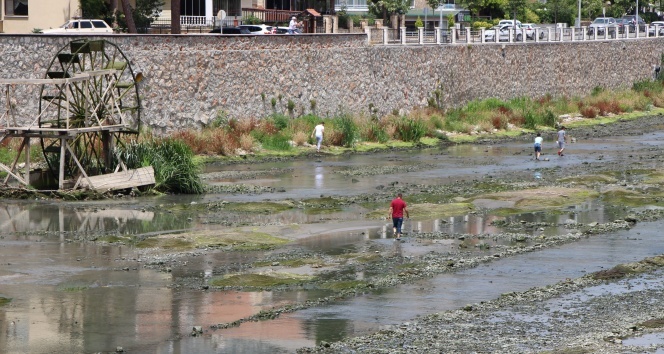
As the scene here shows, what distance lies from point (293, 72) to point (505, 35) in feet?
63.9

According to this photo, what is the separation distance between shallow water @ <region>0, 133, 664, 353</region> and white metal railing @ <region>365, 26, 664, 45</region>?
20.6 m

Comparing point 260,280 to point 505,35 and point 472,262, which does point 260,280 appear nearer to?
point 472,262

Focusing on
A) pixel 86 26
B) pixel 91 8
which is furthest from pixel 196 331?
pixel 91 8

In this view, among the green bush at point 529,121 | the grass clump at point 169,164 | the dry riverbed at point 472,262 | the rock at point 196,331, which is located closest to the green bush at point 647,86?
the green bush at point 529,121

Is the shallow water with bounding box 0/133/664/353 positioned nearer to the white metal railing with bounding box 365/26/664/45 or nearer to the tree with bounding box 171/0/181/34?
the tree with bounding box 171/0/181/34

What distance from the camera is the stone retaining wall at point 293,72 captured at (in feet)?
147

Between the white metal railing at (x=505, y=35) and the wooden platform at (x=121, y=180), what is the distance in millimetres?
21775

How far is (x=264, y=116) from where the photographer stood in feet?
161

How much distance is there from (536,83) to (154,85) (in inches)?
1100

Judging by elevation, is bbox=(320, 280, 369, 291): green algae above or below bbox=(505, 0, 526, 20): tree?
below

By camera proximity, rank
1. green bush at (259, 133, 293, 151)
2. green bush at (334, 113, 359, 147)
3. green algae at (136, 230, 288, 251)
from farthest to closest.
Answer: green bush at (334, 113, 359, 147)
green bush at (259, 133, 293, 151)
green algae at (136, 230, 288, 251)

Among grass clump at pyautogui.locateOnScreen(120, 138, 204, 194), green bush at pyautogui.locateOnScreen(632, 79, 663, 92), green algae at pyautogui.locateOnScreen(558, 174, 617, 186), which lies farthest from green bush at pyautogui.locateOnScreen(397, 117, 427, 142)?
green bush at pyautogui.locateOnScreen(632, 79, 663, 92)

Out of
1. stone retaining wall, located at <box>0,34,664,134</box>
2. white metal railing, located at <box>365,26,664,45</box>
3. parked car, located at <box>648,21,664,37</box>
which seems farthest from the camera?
parked car, located at <box>648,21,664,37</box>

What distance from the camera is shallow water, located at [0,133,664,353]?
1933 cm
